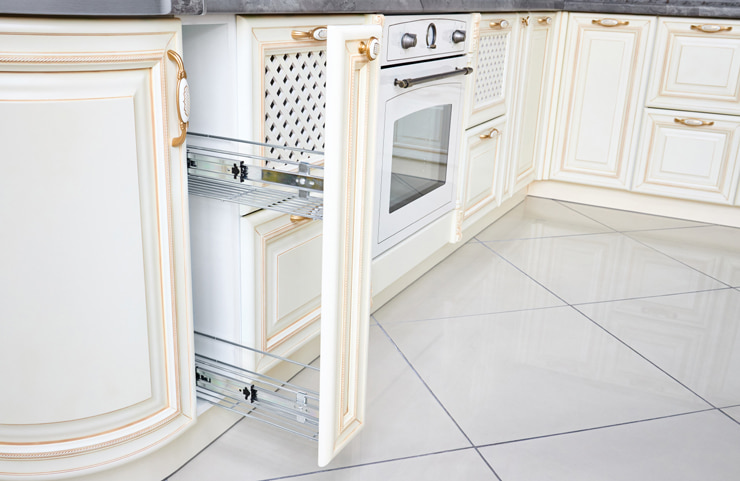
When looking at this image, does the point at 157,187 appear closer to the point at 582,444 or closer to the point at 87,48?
the point at 87,48

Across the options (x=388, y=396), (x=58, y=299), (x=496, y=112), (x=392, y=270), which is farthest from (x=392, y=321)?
(x=58, y=299)

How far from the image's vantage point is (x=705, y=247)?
2.70 m

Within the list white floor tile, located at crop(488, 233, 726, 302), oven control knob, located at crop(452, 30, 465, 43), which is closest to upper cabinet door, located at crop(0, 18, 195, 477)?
oven control knob, located at crop(452, 30, 465, 43)

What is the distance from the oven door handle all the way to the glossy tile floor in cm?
67

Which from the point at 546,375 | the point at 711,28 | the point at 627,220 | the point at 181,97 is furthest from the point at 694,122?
the point at 181,97

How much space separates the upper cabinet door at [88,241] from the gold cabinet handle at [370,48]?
A: 28 centimetres

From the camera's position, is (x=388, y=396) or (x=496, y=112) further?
(x=496, y=112)

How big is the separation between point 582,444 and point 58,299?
41.2 inches

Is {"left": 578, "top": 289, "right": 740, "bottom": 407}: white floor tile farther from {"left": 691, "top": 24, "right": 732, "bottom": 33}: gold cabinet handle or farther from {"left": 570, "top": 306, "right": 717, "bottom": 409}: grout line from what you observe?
{"left": 691, "top": 24, "right": 732, "bottom": 33}: gold cabinet handle

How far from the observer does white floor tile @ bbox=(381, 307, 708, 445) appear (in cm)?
149

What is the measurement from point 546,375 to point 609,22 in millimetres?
1820

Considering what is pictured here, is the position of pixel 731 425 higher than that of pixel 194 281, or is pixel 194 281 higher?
pixel 194 281

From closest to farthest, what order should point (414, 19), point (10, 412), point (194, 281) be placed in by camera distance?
1. point (10, 412)
2. point (194, 281)
3. point (414, 19)

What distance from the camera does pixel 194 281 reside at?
129cm
